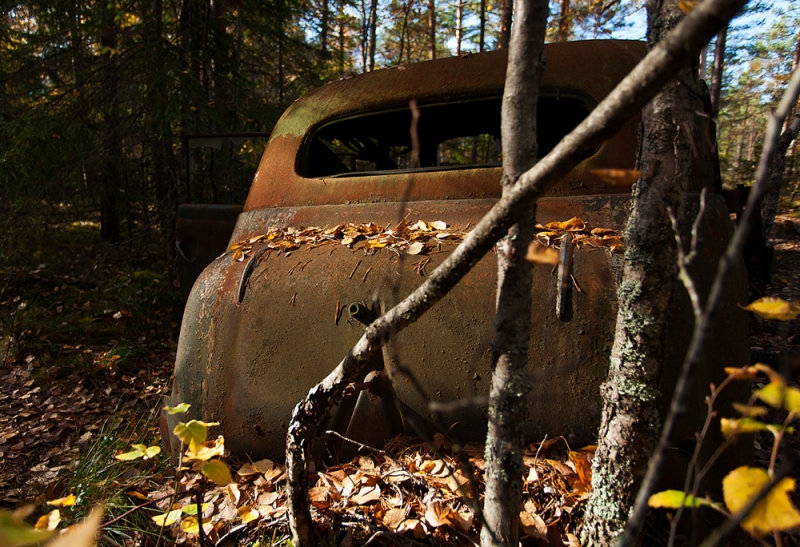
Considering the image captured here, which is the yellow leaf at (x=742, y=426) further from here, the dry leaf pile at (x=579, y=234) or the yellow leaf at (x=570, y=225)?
the yellow leaf at (x=570, y=225)

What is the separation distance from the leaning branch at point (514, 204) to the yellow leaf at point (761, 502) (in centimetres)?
61

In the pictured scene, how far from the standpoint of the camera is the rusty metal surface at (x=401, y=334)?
1624 millimetres

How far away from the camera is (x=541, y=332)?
167cm

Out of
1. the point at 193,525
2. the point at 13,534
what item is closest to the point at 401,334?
the point at 193,525

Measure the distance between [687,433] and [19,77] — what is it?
341 inches

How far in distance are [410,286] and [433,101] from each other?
42.2 inches

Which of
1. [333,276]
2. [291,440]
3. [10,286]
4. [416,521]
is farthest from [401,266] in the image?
[10,286]

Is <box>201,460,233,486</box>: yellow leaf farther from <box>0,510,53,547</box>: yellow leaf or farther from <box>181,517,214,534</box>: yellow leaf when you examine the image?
<box>0,510,53,547</box>: yellow leaf

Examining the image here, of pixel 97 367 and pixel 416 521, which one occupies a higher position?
pixel 416 521

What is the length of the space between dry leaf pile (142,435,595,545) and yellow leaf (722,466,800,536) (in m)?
0.73

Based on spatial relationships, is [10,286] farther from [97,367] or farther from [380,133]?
[380,133]

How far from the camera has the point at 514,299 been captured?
109 cm

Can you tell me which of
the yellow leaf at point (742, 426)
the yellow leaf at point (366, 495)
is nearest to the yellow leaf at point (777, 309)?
the yellow leaf at point (742, 426)

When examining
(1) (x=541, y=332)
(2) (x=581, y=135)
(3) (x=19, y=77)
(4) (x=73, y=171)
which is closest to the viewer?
(2) (x=581, y=135)
